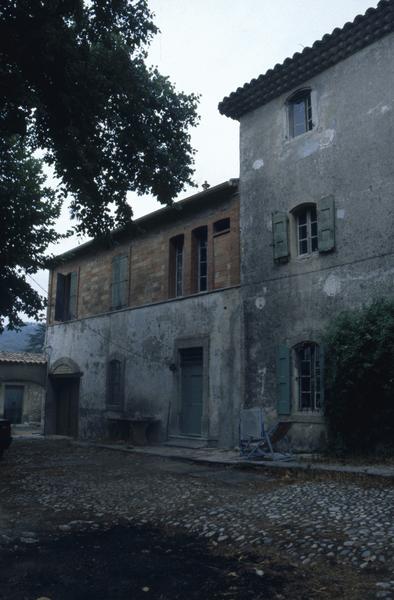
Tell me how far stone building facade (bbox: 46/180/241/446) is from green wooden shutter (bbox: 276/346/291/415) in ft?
4.27

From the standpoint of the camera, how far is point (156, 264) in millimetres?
15250

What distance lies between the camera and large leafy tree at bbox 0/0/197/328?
25.9ft

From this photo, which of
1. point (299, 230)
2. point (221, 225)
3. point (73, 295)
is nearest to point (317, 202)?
point (299, 230)

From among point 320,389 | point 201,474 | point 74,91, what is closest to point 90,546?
point 201,474

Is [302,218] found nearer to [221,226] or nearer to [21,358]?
[221,226]

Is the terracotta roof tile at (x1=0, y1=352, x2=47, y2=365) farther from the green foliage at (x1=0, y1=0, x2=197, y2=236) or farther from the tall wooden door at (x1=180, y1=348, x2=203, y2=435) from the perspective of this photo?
the green foliage at (x1=0, y1=0, x2=197, y2=236)

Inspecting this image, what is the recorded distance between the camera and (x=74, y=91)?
28.7 feet

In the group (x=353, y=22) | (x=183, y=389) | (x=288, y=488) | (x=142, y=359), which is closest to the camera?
(x=288, y=488)

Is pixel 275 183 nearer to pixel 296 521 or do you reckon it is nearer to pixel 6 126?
pixel 6 126

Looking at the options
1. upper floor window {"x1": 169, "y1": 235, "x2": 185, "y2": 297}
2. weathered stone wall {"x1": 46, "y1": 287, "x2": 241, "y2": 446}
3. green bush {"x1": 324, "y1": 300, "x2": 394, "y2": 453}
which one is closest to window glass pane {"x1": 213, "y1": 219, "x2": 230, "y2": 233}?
upper floor window {"x1": 169, "y1": 235, "x2": 185, "y2": 297}

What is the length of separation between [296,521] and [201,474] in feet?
12.4

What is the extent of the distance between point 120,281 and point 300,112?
25.6ft

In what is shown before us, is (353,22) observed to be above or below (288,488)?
above

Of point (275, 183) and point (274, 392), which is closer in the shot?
point (274, 392)
